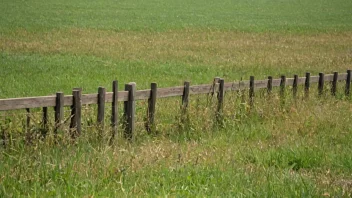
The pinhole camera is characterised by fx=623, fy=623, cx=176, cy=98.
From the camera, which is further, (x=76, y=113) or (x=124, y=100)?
(x=124, y=100)

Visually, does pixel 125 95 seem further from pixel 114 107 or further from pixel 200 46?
pixel 200 46

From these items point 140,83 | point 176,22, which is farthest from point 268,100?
point 176,22

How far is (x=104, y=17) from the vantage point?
49281 millimetres

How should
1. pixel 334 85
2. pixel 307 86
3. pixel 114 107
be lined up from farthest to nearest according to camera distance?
pixel 334 85, pixel 307 86, pixel 114 107

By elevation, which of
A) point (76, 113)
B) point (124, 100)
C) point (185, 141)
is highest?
point (124, 100)

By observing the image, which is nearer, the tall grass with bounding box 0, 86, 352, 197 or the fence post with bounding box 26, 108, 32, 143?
the tall grass with bounding box 0, 86, 352, 197

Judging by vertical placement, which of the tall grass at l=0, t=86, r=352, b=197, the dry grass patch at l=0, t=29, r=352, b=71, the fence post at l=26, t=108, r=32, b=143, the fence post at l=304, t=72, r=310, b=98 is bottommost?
the tall grass at l=0, t=86, r=352, b=197

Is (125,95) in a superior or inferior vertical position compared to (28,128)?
superior

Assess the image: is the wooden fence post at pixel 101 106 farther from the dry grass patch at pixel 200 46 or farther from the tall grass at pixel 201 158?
the dry grass patch at pixel 200 46

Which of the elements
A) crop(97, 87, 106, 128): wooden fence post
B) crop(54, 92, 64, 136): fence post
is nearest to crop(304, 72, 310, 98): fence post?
crop(97, 87, 106, 128): wooden fence post

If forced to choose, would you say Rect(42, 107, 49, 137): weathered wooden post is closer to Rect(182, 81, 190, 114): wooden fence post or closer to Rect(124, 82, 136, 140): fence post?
Rect(124, 82, 136, 140): fence post

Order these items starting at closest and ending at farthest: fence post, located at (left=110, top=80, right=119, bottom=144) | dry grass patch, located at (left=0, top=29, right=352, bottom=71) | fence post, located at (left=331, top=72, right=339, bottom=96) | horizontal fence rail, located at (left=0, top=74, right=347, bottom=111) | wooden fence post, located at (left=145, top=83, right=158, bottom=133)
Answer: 1. horizontal fence rail, located at (left=0, top=74, right=347, bottom=111)
2. fence post, located at (left=110, top=80, right=119, bottom=144)
3. wooden fence post, located at (left=145, top=83, right=158, bottom=133)
4. fence post, located at (left=331, top=72, right=339, bottom=96)
5. dry grass patch, located at (left=0, top=29, right=352, bottom=71)

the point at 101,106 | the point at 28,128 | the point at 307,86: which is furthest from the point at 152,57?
the point at 28,128

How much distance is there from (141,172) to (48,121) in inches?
81.9
